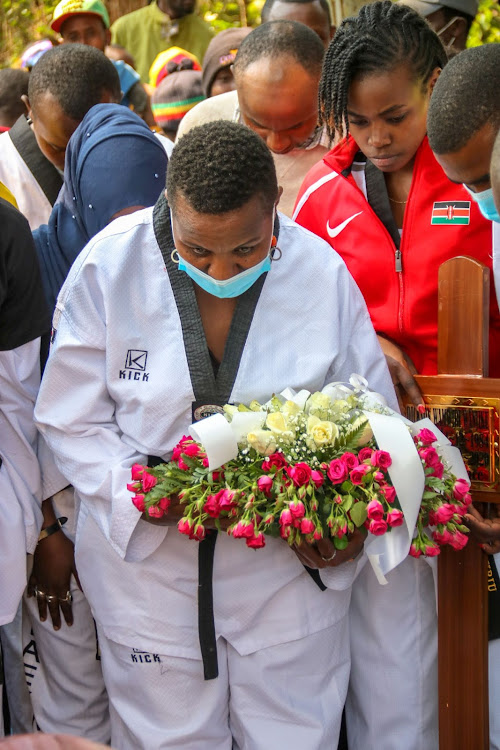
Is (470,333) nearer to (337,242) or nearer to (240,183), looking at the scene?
(337,242)

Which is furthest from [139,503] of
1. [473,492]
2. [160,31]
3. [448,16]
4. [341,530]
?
[160,31]

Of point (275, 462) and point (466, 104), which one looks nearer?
point (275, 462)

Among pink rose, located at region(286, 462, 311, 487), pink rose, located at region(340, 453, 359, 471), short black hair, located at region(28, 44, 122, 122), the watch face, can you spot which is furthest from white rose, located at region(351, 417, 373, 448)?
short black hair, located at region(28, 44, 122, 122)

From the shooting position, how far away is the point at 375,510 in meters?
2.61

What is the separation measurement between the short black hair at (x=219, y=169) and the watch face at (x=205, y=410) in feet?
1.98

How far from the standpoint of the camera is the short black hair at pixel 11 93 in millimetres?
5500

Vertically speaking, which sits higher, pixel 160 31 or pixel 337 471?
pixel 337 471

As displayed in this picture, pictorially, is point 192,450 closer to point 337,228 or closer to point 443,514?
point 443,514

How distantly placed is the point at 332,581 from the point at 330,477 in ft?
1.67

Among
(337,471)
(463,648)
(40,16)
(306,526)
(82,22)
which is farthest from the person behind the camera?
(40,16)

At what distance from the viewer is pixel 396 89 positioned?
11.0 feet

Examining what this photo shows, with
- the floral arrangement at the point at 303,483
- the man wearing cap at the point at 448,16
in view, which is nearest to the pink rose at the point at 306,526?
the floral arrangement at the point at 303,483

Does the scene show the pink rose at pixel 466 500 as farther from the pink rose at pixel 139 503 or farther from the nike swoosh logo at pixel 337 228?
the nike swoosh logo at pixel 337 228

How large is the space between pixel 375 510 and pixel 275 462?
1.04 feet
